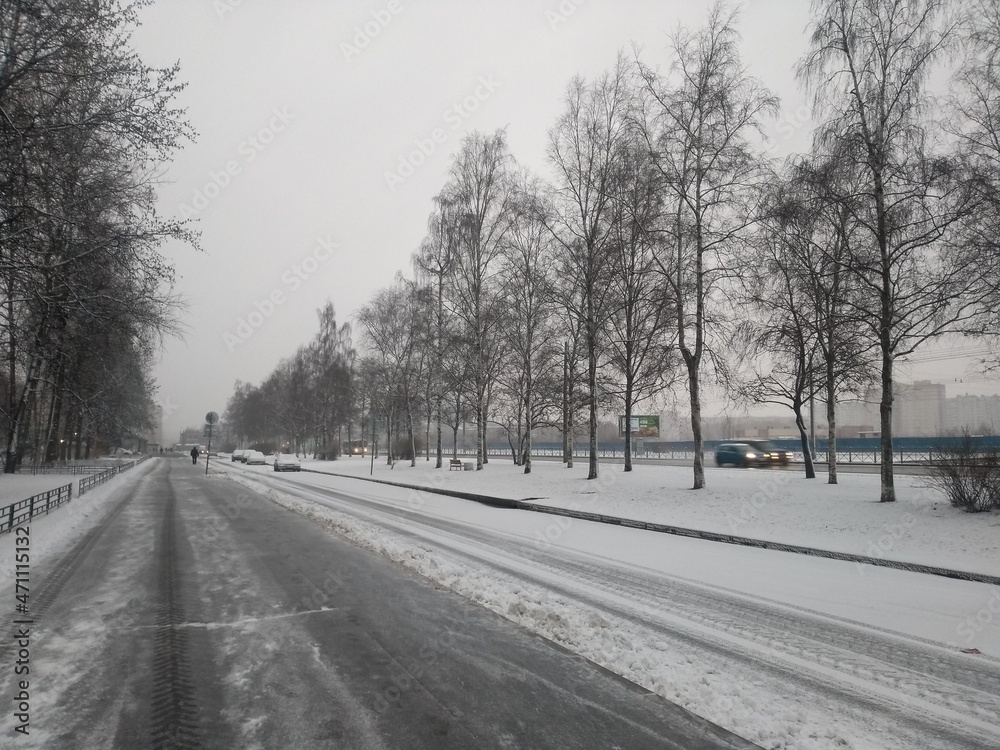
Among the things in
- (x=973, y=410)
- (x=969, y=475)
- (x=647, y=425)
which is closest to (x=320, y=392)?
(x=647, y=425)

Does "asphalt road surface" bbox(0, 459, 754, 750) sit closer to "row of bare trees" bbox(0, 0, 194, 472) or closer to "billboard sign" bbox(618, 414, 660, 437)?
"row of bare trees" bbox(0, 0, 194, 472)

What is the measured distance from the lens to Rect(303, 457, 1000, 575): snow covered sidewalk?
955 centimetres

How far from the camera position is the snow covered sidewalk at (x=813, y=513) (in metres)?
9.55

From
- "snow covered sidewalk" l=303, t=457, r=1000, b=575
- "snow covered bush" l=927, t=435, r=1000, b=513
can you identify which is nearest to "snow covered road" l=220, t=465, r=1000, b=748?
"snow covered sidewalk" l=303, t=457, r=1000, b=575

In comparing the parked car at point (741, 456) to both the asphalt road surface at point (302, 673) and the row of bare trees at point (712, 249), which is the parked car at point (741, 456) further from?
the asphalt road surface at point (302, 673)

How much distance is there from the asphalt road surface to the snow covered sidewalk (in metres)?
7.53

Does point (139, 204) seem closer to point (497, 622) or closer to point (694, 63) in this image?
point (497, 622)

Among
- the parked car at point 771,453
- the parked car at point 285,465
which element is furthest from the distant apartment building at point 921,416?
the parked car at point 285,465

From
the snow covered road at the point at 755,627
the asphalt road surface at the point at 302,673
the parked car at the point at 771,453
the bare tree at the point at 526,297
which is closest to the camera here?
the asphalt road surface at the point at 302,673

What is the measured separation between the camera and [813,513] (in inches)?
490

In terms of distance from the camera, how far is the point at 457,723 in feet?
12.1

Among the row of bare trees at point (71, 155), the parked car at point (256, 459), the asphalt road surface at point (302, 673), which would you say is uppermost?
the row of bare trees at point (71, 155)

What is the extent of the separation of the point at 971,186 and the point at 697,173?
7.33 m

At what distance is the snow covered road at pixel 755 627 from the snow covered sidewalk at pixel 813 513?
1351 mm
